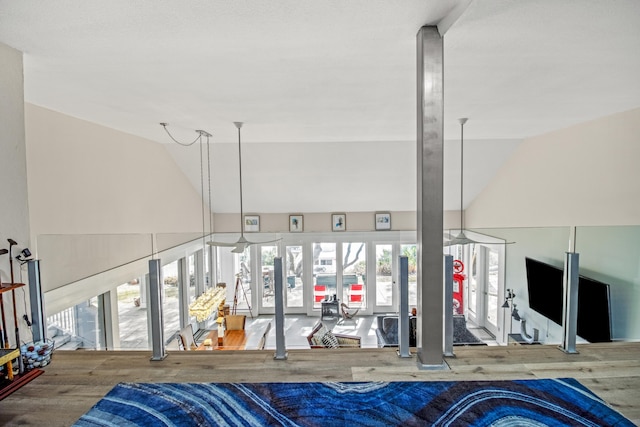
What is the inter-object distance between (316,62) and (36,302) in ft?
7.90

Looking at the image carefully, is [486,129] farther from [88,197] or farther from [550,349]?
[88,197]

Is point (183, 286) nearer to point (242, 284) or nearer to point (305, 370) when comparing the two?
point (242, 284)

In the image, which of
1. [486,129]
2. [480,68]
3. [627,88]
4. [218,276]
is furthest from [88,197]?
[627,88]

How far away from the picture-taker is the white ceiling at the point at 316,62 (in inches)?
65.9

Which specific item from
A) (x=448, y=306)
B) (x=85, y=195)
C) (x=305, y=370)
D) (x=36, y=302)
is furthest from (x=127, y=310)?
(x=448, y=306)

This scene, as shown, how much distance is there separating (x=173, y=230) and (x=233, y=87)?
154 inches

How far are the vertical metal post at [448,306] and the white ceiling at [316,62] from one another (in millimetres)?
1346

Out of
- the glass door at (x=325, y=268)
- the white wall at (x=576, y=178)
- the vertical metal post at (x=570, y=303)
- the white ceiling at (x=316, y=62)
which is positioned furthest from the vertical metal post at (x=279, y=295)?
the glass door at (x=325, y=268)

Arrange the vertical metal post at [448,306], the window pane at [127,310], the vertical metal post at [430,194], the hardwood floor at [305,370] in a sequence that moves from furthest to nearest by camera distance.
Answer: the window pane at [127,310], the vertical metal post at [448,306], the vertical metal post at [430,194], the hardwood floor at [305,370]

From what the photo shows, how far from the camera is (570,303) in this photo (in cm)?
211

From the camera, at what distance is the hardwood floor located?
1640 mm

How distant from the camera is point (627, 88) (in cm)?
287

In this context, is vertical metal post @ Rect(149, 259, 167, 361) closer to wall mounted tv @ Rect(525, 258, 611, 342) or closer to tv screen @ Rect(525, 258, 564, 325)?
wall mounted tv @ Rect(525, 258, 611, 342)

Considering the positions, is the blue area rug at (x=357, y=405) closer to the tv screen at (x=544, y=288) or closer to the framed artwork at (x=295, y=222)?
the tv screen at (x=544, y=288)
